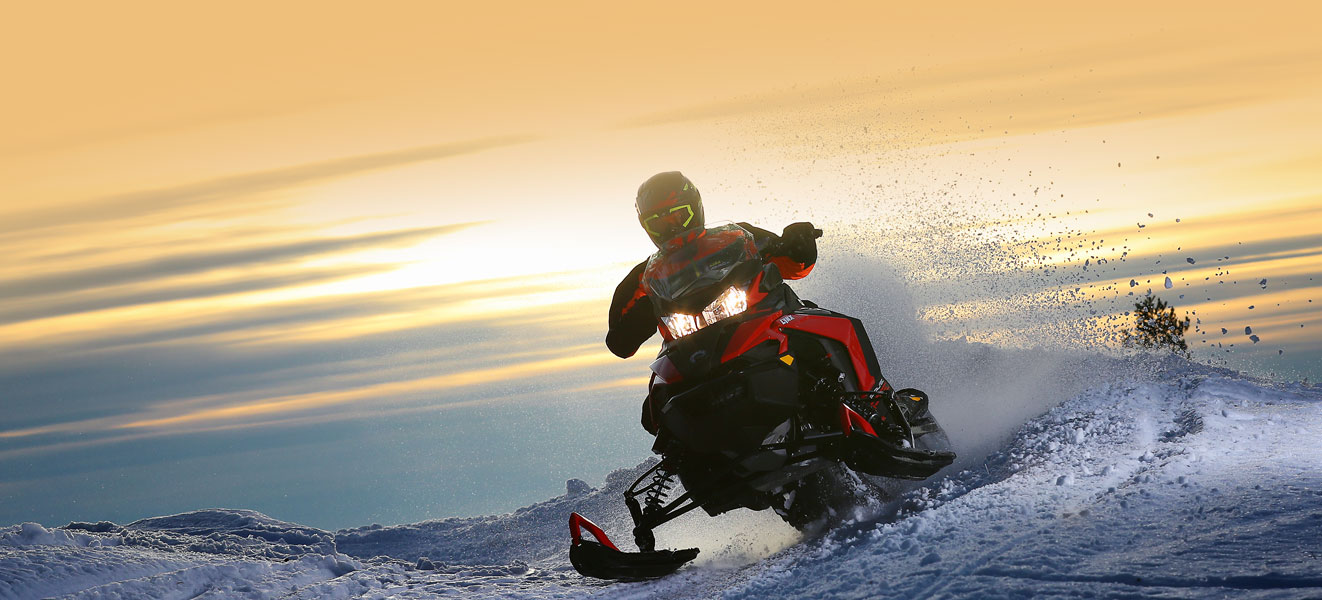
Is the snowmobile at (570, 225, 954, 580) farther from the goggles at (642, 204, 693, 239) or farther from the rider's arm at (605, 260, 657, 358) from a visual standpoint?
the rider's arm at (605, 260, 657, 358)

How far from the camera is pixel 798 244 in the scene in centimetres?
795

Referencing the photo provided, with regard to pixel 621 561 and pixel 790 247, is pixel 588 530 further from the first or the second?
pixel 790 247

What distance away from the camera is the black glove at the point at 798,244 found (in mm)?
7945

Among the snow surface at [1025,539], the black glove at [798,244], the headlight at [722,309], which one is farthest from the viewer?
the black glove at [798,244]

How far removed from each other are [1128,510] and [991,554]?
119cm

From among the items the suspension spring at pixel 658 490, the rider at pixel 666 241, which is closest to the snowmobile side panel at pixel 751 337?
the rider at pixel 666 241

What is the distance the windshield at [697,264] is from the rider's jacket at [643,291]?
383 millimetres

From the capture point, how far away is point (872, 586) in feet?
18.5

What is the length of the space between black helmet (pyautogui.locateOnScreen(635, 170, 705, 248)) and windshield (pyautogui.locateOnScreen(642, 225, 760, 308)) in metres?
0.15

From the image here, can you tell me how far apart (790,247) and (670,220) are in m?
0.98

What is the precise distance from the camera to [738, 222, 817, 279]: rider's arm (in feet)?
26.1

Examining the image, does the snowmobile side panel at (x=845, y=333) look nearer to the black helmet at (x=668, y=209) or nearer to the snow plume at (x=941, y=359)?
the black helmet at (x=668, y=209)

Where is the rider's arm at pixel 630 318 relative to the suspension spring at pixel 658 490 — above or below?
above

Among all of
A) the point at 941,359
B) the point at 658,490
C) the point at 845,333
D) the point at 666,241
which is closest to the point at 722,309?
the point at 666,241
